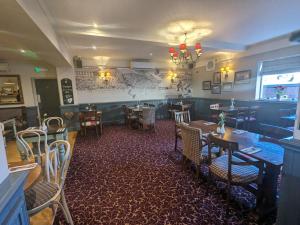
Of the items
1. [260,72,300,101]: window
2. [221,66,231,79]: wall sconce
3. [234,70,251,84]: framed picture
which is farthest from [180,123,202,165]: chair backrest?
[221,66,231,79]: wall sconce

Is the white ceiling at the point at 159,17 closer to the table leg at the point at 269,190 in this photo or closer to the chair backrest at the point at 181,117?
the chair backrest at the point at 181,117

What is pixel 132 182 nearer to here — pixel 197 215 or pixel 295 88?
pixel 197 215

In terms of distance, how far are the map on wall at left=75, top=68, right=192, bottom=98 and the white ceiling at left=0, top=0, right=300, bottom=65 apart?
2459mm

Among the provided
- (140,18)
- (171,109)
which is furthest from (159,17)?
(171,109)

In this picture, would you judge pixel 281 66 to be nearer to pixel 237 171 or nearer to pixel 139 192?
pixel 237 171

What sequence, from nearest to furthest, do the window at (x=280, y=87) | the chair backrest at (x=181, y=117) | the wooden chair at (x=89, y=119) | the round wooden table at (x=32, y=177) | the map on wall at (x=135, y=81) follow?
1. the round wooden table at (x=32, y=177)
2. the chair backrest at (x=181, y=117)
3. the window at (x=280, y=87)
4. the wooden chair at (x=89, y=119)
5. the map on wall at (x=135, y=81)

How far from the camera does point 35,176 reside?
1.40 metres

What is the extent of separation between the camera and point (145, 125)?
17.0 feet

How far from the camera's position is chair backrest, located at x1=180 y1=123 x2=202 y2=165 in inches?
90.1

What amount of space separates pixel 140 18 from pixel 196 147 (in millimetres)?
2378

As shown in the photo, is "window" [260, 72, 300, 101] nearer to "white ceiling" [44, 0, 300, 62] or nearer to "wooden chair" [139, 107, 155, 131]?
"white ceiling" [44, 0, 300, 62]

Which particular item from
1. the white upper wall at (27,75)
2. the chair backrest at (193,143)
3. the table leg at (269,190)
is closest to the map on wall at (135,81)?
the white upper wall at (27,75)

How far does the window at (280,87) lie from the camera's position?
161 inches

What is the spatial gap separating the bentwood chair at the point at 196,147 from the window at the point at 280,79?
3.30 meters
